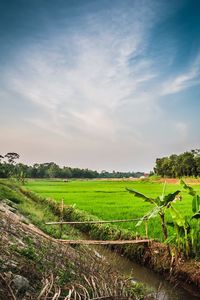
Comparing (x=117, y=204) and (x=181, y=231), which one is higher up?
(x=181, y=231)

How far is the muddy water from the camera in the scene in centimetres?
612

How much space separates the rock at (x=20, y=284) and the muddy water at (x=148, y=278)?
207 centimetres

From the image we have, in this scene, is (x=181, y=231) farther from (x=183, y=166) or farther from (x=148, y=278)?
(x=183, y=166)

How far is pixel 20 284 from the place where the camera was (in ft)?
10.9

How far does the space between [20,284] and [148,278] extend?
4.60m

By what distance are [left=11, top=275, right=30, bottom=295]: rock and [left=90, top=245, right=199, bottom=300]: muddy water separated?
2069 millimetres

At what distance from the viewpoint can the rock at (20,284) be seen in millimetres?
3234

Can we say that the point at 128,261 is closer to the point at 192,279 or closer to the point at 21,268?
the point at 192,279

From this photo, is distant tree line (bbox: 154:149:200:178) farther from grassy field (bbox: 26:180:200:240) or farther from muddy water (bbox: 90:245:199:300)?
muddy water (bbox: 90:245:199:300)

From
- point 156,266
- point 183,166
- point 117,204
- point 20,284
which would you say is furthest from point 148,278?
point 183,166

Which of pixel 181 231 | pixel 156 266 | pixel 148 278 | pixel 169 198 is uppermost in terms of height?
pixel 169 198

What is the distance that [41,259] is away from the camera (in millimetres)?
4531

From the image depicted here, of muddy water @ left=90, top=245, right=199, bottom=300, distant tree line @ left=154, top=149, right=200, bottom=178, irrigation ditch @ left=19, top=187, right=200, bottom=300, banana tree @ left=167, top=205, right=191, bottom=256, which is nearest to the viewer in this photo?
muddy water @ left=90, top=245, right=199, bottom=300

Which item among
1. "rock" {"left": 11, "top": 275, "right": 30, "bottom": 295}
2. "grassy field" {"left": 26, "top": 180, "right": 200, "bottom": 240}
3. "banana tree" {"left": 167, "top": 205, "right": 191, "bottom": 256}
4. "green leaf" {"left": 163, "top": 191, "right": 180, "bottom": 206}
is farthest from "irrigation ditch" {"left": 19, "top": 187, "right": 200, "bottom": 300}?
"rock" {"left": 11, "top": 275, "right": 30, "bottom": 295}
